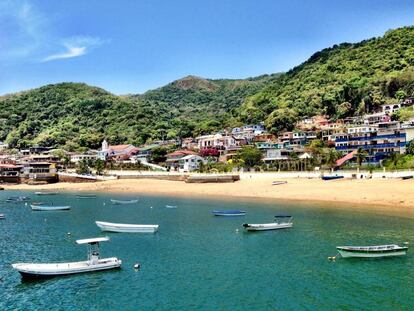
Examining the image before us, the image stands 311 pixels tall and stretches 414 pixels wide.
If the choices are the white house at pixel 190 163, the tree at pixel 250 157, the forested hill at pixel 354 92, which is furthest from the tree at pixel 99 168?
the forested hill at pixel 354 92

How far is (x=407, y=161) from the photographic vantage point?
90500mm

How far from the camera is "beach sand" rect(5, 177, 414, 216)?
68250 mm

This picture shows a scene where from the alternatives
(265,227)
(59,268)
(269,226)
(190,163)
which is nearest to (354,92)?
(190,163)

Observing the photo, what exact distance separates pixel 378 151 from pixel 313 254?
77.4m

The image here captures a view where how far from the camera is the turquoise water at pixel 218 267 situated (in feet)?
91.1

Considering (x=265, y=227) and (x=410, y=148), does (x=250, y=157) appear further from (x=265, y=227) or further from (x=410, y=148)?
(x=265, y=227)

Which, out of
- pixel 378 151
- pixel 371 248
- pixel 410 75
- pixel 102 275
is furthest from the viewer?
pixel 410 75

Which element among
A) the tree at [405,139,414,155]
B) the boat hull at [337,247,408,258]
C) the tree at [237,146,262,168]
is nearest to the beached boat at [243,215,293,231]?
the boat hull at [337,247,408,258]

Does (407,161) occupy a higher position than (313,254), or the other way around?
(407,161)

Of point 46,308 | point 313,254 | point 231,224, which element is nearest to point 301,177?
point 231,224

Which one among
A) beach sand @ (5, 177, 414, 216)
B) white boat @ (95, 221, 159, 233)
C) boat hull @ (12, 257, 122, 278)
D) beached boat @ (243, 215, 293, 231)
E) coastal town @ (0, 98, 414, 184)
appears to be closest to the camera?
boat hull @ (12, 257, 122, 278)

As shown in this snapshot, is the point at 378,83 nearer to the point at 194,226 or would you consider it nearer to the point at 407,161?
the point at 407,161

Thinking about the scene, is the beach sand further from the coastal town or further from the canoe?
the canoe

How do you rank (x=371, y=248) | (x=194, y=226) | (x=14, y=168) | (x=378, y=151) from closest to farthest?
(x=371, y=248), (x=194, y=226), (x=378, y=151), (x=14, y=168)
